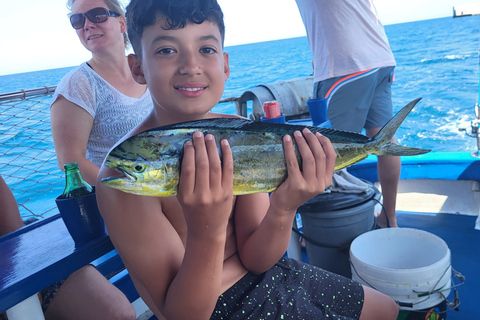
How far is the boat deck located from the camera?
2.31m

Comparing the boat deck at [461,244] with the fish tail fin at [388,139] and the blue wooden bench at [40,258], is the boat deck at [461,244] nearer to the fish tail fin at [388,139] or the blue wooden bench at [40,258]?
the fish tail fin at [388,139]

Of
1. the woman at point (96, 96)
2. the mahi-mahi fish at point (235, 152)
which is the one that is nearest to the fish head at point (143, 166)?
the mahi-mahi fish at point (235, 152)

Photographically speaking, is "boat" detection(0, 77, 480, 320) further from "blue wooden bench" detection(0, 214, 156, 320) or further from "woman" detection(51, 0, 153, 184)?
"woman" detection(51, 0, 153, 184)

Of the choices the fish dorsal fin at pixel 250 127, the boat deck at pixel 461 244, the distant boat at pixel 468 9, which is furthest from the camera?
the distant boat at pixel 468 9

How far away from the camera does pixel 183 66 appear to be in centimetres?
117

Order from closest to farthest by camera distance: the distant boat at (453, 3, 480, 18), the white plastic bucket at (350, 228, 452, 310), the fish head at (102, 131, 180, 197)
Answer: the fish head at (102, 131, 180, 197) < the white plastic bucket at (350, 228, 452, 310) < the distant boat at (453, 3, 480, 18)

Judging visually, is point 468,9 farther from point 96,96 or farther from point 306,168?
point 96,96

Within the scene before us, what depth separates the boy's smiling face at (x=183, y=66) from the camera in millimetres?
1178

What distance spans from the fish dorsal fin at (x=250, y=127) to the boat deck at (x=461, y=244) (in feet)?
4.89

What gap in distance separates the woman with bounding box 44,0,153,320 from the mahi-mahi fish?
130cm

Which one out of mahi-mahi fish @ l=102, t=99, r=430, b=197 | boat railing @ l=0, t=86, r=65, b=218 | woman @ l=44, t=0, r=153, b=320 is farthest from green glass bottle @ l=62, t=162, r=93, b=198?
boat railing @ l=0, t=86, r=65, b=218

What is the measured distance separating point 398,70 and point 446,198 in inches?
931

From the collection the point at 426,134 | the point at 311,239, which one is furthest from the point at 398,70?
the point at 311,239

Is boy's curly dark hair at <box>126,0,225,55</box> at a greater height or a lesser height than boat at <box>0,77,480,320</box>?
greater
